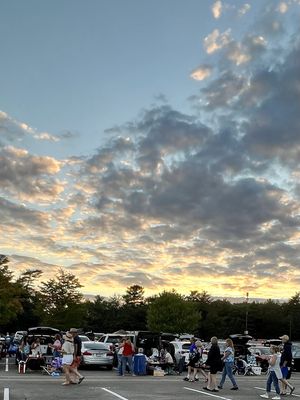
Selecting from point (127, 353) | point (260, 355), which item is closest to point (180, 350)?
point (260, 355)

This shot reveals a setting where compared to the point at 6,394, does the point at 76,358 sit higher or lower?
higher

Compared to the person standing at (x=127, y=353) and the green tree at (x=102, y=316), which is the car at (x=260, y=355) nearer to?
the person standing at (x=127, y=353)

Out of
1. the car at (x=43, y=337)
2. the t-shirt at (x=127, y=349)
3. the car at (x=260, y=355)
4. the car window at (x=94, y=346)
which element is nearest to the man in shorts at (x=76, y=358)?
the t-shirt at (x=127, y=349)

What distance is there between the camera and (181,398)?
14930 millimetres

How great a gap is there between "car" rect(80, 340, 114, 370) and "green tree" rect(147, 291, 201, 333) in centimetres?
8250

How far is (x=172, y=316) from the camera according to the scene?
10888 centimetres

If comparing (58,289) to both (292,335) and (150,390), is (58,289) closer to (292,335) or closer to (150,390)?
(292,335)

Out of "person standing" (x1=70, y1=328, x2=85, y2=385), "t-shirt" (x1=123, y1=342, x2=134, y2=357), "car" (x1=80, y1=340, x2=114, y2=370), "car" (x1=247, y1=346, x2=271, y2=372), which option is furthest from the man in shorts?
"car" (x1=247, y1=346, x2=271, y2=372)

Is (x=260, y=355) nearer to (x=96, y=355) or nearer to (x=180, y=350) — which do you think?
(x=180, y=350)

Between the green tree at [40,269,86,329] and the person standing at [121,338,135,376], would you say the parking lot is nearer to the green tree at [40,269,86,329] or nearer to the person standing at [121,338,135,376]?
the person standing at [121,338,135,376]

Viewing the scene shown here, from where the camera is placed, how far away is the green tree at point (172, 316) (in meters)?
108

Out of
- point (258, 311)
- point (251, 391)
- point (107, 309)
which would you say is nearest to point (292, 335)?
point (258, 311)

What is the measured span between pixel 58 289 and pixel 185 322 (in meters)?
34.6

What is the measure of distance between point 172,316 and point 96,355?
84.0 meters
